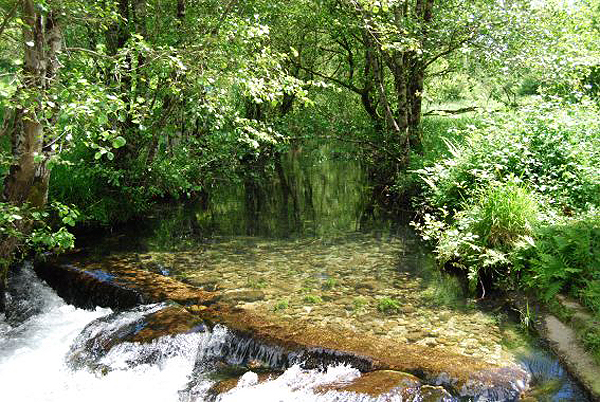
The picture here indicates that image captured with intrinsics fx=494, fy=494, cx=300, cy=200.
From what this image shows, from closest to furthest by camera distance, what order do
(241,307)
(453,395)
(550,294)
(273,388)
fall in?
(453,395), (273,388), (550,294), (241,307)

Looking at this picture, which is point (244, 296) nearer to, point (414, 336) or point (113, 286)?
point (113, 286)

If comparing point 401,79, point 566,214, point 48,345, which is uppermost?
point 401,79

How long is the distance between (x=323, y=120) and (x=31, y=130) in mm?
9686

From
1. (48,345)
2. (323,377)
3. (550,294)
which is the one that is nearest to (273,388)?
(323,377)

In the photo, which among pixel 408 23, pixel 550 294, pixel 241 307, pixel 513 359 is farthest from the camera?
pixel 408 23

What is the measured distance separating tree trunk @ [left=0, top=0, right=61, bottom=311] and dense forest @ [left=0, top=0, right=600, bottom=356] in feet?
0.07

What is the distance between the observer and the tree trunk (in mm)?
5645

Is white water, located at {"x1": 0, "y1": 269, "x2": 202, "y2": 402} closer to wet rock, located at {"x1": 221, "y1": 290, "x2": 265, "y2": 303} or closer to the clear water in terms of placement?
the clear water

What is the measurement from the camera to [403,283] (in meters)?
8.00

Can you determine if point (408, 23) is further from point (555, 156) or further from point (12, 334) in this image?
point (12, 334)

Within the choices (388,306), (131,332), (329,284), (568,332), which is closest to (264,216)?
(329,284)

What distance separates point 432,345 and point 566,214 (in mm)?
3998

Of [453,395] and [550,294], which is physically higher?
[550,294]

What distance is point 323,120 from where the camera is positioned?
1468 cm
